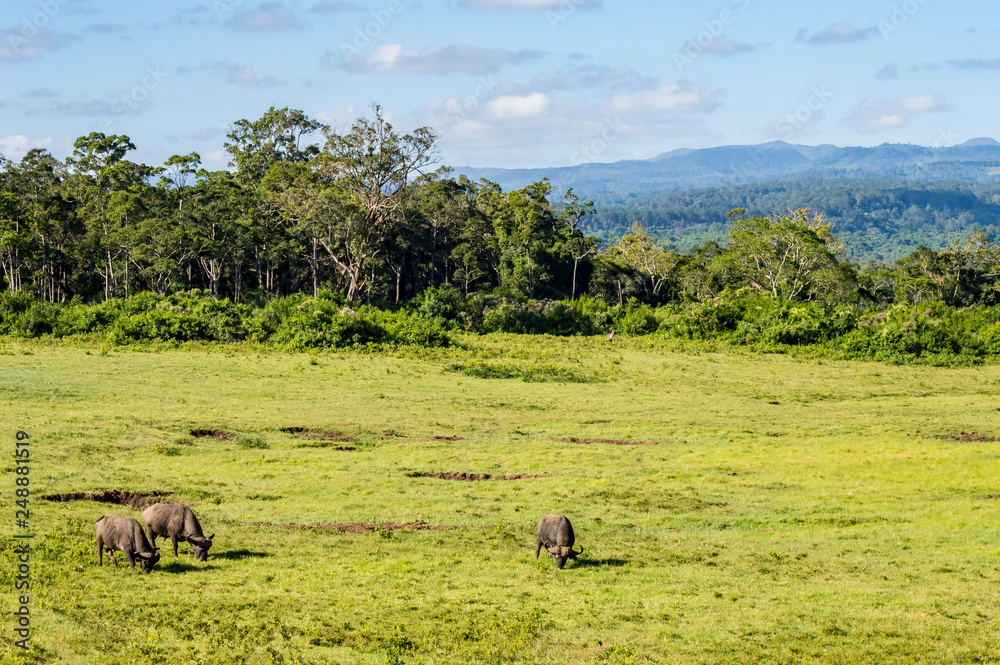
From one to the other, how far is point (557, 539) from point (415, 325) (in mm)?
33057

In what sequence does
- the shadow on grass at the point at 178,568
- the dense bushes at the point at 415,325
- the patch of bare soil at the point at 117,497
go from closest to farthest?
the shadow on grass at the point at 178,568 < the patch of bare soil at the point at 117,497 < the dense bushes at the point at 415,325

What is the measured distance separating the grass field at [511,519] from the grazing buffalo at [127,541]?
0.32 meters

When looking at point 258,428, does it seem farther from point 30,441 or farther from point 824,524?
point 824,524

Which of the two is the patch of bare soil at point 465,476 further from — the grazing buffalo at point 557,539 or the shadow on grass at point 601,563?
the shadow on grass at point 601,563

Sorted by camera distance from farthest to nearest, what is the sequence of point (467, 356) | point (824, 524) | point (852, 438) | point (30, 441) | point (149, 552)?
point (467, 356)
point (852, 438)
point (30, 441)
point (824, 524)
point (149, 552)

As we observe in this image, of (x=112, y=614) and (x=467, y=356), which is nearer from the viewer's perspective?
(x=112, y=614)

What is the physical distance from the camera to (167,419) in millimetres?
26359

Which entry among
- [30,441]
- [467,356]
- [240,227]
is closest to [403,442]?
[30,441]

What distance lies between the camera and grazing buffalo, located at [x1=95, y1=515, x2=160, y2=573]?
1309 cm

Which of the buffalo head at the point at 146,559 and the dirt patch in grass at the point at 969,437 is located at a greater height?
the buffalo head at the point at 146,559

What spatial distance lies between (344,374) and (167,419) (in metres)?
11.5

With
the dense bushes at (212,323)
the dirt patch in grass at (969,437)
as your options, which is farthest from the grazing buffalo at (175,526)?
the dense bushes at (212,323)

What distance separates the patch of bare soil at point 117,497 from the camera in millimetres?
17062

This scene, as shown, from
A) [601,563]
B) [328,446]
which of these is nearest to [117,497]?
[328,446]
